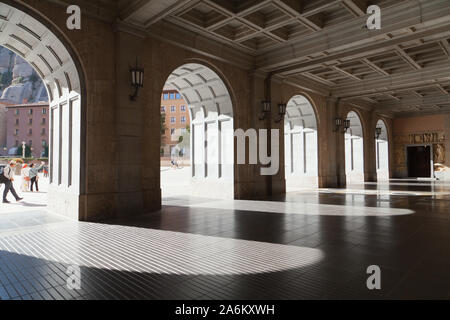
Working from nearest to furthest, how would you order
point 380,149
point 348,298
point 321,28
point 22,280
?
point 348,298 → point 22,280 → point 321,28 → point 380,149

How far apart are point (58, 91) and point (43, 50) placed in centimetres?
117

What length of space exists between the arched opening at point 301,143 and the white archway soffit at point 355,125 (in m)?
5.95

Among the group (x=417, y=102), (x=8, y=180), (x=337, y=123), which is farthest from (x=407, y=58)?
(x=8, y=180)

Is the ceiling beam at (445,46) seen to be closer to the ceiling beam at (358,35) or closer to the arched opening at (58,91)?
the ceiling beam at (358,35)

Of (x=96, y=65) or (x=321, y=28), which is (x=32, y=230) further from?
(x=321, y=28)

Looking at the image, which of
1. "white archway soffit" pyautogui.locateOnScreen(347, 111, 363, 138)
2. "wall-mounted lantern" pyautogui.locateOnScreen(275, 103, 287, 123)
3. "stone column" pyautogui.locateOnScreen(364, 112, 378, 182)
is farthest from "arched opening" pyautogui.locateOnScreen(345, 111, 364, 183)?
"wall-mounted lantern" pyautogui.locateOnScreen(275, 103, 287, 123)

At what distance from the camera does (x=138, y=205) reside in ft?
27.8

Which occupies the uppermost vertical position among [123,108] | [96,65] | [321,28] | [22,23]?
[321,28]

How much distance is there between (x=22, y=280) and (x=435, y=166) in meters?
30.5

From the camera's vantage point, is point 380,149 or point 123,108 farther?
point 380,149

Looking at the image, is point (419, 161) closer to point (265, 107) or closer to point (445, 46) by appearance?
point (445, 46)

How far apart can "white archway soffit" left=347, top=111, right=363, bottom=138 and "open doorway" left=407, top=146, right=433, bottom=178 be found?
982cm

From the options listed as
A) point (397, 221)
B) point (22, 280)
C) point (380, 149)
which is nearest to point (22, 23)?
point (22, 280)

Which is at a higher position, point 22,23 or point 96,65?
point 22,23
